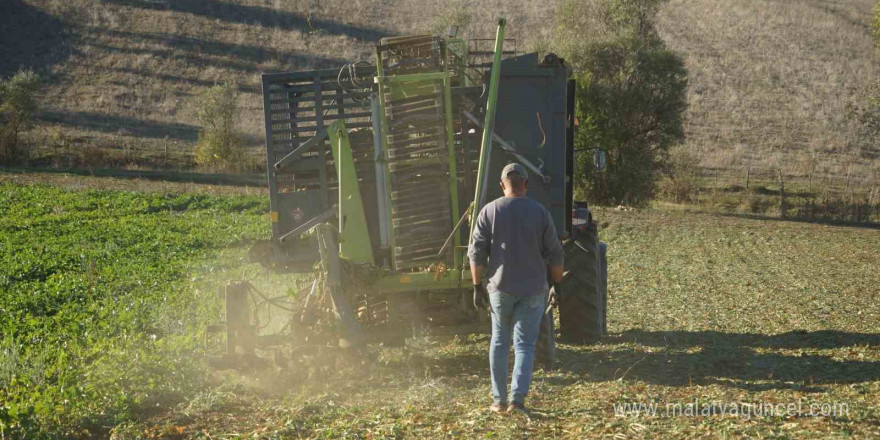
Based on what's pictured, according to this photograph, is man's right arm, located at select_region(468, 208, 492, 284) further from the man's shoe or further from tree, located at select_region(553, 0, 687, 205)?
tree, located at select_region(553, 0, 687, 205)

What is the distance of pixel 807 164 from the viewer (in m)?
39.0

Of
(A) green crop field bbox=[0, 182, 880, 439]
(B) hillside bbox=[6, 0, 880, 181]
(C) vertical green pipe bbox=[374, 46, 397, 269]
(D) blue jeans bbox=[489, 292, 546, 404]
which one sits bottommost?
(A) green crop field bbox=[0, 182, 880, 439]

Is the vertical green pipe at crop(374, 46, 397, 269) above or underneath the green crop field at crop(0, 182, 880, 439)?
above

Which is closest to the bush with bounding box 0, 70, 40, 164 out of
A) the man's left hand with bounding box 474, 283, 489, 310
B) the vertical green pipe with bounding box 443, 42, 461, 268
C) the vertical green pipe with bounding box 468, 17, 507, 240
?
the vertical green pipe with bounding box 443, 42, 461, 268

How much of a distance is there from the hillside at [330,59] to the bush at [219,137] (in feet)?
3.68

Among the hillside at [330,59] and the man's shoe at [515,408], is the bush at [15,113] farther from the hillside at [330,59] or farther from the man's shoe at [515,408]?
the man's shoe at [515,408]

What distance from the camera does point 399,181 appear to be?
29.6ft

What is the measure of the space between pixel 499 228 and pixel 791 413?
2638 millimetres

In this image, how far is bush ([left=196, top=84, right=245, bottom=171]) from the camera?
38.9 meters

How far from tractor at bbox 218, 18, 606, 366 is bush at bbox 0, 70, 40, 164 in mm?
32676

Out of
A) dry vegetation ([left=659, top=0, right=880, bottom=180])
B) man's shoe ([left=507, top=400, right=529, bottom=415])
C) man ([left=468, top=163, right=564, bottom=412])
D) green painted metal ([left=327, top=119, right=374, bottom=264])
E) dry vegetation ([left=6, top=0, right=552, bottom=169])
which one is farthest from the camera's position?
dry vegetation ([left=6, top=0, right=552, bottom=169])

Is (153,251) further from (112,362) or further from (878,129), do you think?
(878,129)

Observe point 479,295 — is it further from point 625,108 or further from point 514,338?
point 625,108

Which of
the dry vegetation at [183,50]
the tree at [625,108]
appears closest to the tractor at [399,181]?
the tree at [625,108]
